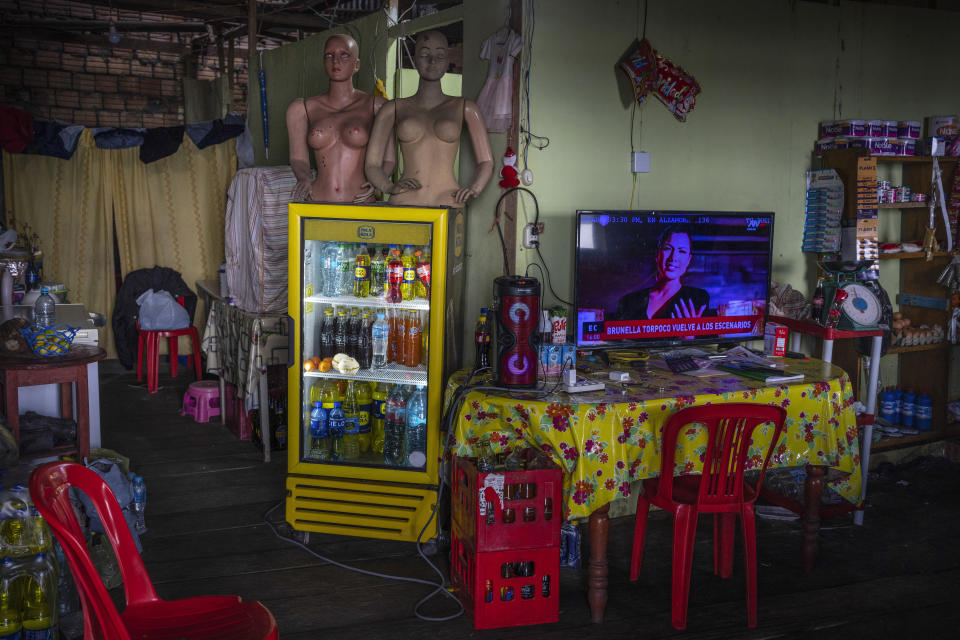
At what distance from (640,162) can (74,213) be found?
5568 millimetres

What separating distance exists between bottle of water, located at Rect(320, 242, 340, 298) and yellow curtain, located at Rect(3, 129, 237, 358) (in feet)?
13.7

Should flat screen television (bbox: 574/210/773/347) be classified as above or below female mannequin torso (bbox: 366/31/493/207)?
below

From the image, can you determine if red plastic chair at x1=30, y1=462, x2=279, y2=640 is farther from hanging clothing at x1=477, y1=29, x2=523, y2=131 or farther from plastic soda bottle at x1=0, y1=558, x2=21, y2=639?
hanging clothing at x1=477, y1=29, x2=523, y2=131

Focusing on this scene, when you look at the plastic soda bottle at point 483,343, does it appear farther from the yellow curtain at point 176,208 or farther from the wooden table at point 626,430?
the yellow curtain at point 176,208

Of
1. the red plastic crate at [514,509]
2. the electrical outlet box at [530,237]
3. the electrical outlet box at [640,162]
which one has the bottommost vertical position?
the red plastic crate at [514,509]

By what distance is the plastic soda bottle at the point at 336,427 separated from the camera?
12.7 ft

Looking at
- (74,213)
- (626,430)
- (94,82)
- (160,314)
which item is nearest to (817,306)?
(626,430)

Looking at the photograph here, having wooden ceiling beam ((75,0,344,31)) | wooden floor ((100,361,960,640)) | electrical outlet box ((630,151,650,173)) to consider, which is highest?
wooden ceiling beam ((75,0,344,31))

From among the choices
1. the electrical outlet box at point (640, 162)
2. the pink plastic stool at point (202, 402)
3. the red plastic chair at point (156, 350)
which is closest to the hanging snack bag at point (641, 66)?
the electrical outlet box at point (640, 162)

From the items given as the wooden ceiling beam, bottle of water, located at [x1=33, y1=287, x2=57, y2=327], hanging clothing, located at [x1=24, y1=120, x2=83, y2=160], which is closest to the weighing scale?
bottle of water, located at [x1=33, y1=287, x2=57, y2=327]

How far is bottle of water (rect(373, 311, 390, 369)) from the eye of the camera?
3.88 metres

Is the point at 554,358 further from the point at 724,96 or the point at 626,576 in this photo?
the point at 724,96

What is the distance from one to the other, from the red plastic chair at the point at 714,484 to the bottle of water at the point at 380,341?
1.44 m

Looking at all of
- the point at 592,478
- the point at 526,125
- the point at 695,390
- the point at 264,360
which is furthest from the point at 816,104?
the point at 264,360
